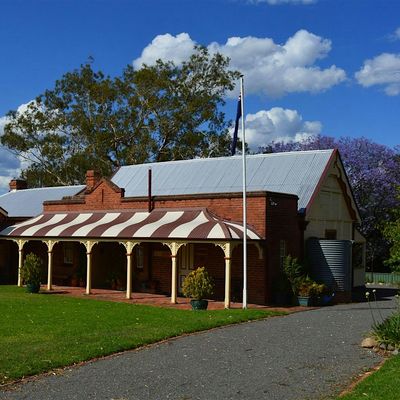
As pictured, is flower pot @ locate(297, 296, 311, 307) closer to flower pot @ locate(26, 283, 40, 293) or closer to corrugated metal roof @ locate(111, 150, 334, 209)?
corrugated metal roof @ locate(111, 150, 334, 209)

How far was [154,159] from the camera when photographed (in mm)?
49250

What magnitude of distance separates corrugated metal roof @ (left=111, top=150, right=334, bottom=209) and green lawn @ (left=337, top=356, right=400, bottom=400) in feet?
47.3

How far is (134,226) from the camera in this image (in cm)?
2361

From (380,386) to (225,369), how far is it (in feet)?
9.26

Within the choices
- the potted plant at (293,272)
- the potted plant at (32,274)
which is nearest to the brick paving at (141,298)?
the potted plant at (32,274)

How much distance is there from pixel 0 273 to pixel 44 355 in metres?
21.5

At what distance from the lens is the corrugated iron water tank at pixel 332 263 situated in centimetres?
2312

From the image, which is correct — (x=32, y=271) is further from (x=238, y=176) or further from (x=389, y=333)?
(x=389, y=333)

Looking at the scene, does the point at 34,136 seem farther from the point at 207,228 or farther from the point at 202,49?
the point at 207,228

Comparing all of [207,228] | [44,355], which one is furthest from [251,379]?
[207,228]

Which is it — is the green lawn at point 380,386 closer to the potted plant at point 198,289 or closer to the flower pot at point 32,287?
the potted plant at point 198,289

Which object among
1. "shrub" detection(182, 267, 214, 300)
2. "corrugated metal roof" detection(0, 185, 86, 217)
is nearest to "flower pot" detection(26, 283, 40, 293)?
"shrub" detection(182, 267, 214, 300)

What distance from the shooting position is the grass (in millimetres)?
11031

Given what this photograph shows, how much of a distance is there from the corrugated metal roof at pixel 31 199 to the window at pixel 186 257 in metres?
11.5
